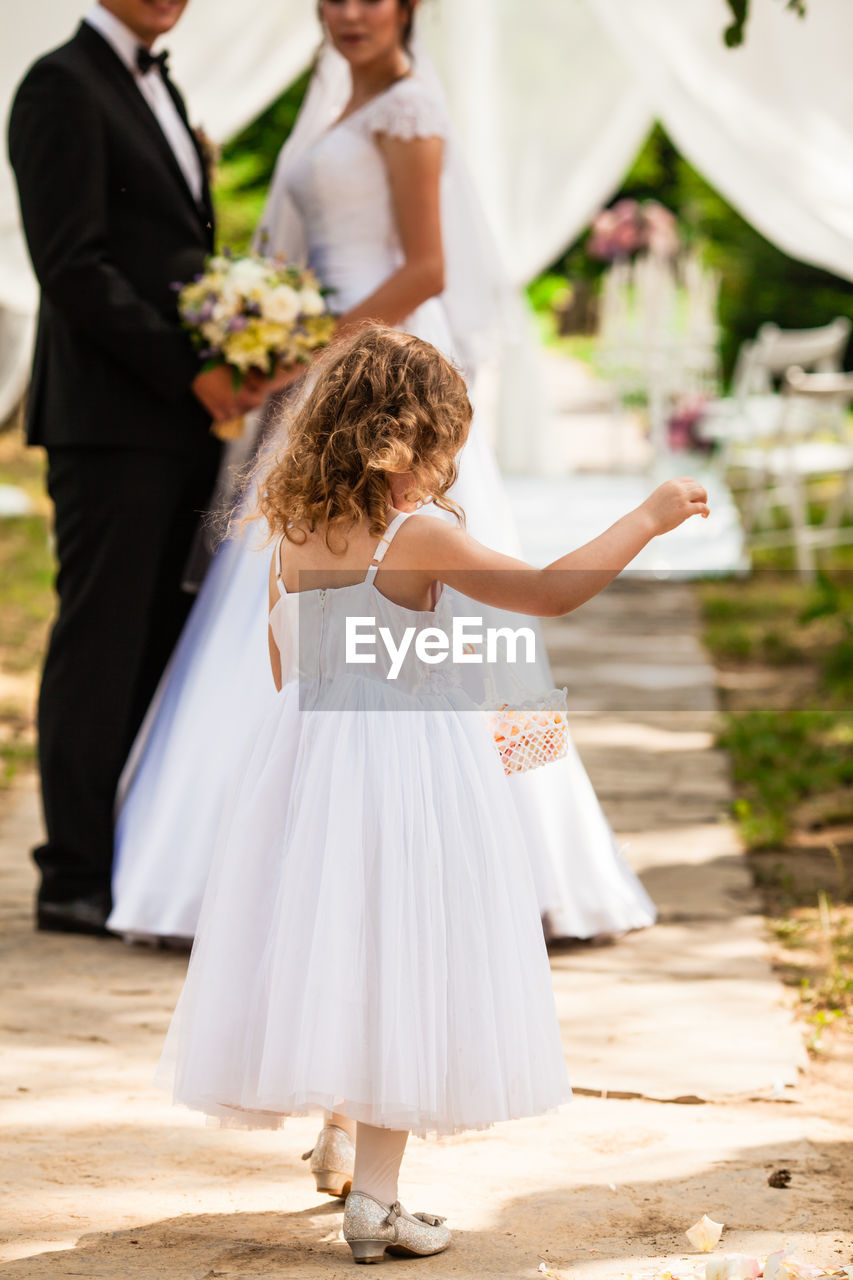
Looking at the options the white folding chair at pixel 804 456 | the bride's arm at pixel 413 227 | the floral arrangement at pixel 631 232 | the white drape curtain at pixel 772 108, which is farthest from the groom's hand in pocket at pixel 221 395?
the floral arrangement at pixel 631 232

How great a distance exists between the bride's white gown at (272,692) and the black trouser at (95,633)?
9 centimetres

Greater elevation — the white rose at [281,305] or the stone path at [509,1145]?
the white rose at [281,305]

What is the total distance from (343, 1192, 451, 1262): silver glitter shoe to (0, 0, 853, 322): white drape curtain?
2863 millimetres

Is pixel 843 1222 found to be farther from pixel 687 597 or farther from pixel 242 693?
pixel 687 597

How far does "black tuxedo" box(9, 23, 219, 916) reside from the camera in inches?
130

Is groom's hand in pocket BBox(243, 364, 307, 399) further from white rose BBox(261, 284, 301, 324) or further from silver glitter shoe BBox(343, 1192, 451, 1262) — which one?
silver glitter shoe BBox(343, 1192, 451, 1262)

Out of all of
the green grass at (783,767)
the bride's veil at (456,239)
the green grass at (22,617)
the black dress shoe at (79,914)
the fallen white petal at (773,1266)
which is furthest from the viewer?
the green grass at (22,617)

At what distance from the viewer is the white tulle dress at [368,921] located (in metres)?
2.05

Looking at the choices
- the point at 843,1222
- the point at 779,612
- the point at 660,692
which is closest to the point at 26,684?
the point at 660,692

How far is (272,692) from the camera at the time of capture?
3350 mm

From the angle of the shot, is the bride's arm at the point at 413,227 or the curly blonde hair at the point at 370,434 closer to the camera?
the curly blonde hair at the point at 370,434

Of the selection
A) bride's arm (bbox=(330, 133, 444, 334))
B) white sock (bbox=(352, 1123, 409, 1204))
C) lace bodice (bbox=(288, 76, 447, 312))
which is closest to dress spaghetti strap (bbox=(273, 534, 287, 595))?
white sock (bbox=(352, 1123, 409, 1204))

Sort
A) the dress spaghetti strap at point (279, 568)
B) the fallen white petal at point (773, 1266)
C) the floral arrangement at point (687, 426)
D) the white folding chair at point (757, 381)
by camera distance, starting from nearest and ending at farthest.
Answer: the fallen white petal at point (773, 1266), the dress spaghetti strap at point (279, 568), the white folding chair at point (757, 381), the floral arrangement at point (687, 426)

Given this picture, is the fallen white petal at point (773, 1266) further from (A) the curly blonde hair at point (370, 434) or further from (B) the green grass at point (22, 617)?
(B) the green grass at point (22, 617)
